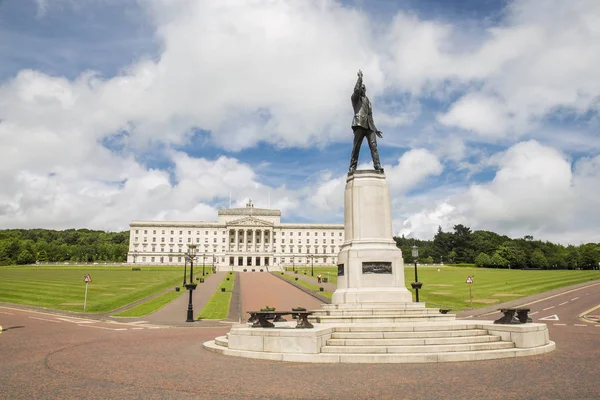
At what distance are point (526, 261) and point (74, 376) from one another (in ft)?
509

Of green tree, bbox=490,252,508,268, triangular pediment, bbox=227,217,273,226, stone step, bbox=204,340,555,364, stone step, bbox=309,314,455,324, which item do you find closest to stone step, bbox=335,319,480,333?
stone step, bbox=309,314,455,324

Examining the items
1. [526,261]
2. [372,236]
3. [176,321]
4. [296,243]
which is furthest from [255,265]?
[372,236]

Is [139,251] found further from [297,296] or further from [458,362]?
[458,362]

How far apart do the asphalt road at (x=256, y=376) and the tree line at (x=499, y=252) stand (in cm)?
12649

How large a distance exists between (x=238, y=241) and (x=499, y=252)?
95.5 m

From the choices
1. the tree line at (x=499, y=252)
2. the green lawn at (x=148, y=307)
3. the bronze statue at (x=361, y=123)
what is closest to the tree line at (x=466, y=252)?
the tree line at (x=499, y=252)

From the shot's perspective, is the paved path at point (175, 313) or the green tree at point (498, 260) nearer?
the paved path at point (175, 313)

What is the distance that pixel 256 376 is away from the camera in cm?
1117

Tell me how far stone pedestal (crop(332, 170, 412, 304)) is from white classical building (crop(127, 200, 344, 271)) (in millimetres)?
148937

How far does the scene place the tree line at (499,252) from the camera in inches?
5502

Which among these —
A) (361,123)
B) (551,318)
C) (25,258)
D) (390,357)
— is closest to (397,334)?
(390,357)

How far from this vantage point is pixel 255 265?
165 meters

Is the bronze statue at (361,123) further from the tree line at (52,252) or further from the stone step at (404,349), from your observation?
the tree line at (52,252)

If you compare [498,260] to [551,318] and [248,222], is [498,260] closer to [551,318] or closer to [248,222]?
[248,222]
